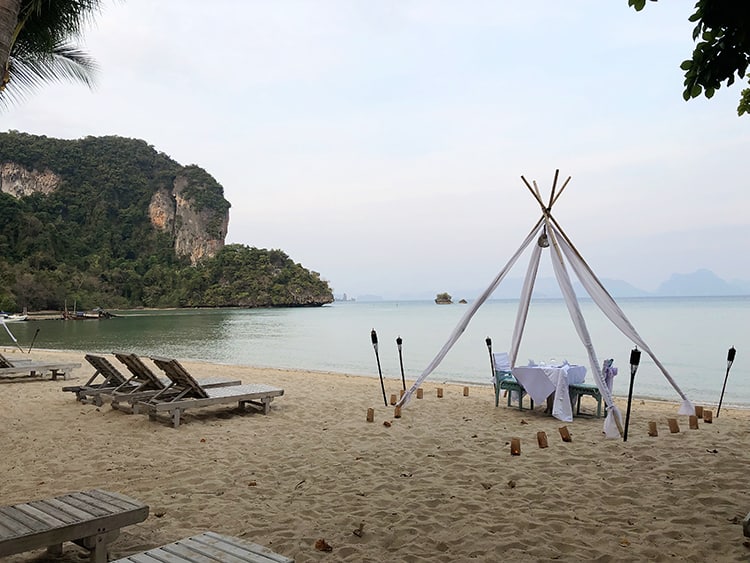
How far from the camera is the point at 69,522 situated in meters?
2.87

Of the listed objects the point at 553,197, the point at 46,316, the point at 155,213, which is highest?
the point at 155,213

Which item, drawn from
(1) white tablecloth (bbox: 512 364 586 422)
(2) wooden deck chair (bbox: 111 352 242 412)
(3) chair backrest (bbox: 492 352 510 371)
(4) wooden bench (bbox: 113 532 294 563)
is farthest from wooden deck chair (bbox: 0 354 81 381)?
(4) wooden bench (bbox: 113 532 294 563)

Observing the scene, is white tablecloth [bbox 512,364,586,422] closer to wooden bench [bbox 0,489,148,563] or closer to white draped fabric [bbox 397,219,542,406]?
white draped fabric [bbox 397,219,542,406]

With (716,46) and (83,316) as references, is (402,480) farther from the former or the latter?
(83,316)

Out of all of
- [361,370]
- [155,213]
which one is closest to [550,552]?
[361,370]

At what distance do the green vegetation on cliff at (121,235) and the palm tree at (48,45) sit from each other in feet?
224

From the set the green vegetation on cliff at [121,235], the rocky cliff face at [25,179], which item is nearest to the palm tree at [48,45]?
the green vegetation on cliff at [121,235]

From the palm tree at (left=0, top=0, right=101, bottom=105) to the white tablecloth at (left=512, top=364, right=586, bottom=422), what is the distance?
22.9ft

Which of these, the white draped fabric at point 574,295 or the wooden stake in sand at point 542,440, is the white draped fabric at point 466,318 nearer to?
the white draped fabric at point 574,295

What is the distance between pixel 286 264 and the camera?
100 metres

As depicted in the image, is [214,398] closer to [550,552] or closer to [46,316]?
[550,552]

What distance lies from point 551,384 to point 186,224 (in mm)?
112768

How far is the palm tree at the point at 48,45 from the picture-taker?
6.17m

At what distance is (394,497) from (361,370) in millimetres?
14286
